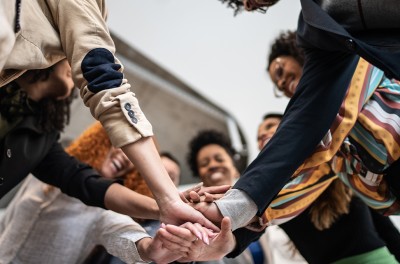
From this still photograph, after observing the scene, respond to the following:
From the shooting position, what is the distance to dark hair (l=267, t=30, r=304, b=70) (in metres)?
1.32

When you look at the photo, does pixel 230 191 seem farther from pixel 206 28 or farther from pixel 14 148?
pixel 206 28

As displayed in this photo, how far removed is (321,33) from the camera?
0.84m

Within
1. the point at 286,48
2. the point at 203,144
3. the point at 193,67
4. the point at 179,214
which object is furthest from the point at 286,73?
the point at 193,67

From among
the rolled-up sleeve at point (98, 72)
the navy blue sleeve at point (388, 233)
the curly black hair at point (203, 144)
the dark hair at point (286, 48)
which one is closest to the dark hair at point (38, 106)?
the rolled-up sleeve at point (98, 72)

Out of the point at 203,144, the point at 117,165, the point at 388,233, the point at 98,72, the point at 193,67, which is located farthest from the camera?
the point at 193,67

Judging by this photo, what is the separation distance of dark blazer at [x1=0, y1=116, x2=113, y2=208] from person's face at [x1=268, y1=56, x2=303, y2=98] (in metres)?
0.55

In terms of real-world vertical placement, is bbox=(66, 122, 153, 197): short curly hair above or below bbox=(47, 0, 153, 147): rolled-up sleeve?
below

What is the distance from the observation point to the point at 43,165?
1.23 m

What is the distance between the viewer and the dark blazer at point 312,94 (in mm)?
792

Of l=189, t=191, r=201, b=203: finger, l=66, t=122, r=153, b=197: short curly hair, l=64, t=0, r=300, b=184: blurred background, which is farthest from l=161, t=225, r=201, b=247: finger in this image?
l=64, t=0, r=300, b=184: blurred background

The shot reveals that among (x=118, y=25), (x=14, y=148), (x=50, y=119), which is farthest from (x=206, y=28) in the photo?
(x=14, y=148)

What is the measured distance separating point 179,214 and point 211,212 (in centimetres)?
9

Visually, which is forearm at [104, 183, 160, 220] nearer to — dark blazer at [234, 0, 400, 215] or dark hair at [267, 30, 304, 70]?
dark blazer at [234, 0, 400, 215]

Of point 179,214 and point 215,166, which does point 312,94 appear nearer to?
point 179,214
